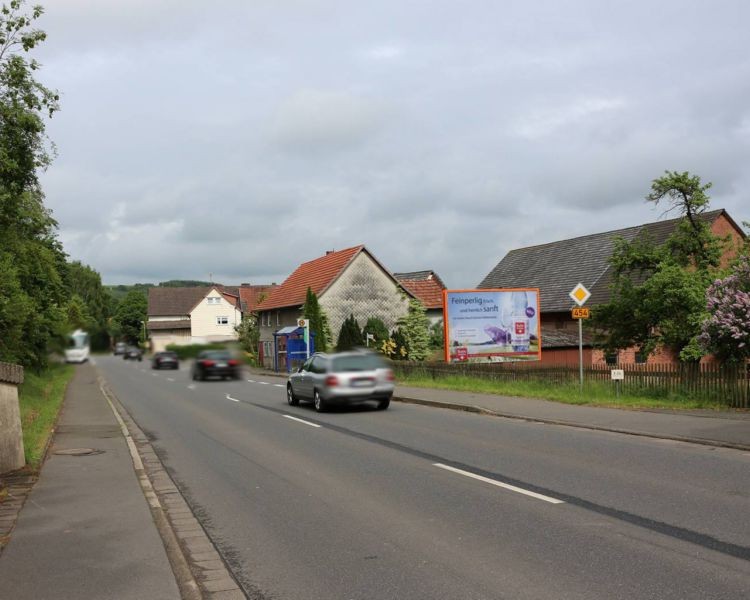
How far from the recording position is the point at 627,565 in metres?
5.72

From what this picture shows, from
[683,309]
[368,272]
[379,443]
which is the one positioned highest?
[368,272]

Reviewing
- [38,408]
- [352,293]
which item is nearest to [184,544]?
[38,408]

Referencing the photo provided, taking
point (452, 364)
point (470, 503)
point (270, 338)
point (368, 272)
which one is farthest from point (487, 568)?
point (270, 338)

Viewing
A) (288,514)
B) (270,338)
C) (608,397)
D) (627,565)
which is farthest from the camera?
(270,338)

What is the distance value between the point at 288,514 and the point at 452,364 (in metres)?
21.0

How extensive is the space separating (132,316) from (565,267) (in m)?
36.6

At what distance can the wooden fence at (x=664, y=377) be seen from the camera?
17.2 meters

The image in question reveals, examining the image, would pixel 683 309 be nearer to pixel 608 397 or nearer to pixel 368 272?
pixel 608 397

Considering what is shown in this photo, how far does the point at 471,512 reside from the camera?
7.68 meters

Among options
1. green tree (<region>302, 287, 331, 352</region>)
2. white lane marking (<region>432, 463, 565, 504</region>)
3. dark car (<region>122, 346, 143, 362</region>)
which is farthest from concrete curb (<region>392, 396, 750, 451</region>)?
green tree (<region>302, 287, 331, 352</region>)

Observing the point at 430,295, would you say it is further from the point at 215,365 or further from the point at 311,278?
the point at 215,365

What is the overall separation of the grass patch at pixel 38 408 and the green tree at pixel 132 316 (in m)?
1.36

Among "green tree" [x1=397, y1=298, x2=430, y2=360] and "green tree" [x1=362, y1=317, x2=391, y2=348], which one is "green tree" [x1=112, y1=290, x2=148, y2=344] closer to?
"green tree" [x1=362, y1=317, x2=391, y2=348]

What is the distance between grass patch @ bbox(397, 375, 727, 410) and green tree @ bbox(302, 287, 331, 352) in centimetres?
1995
